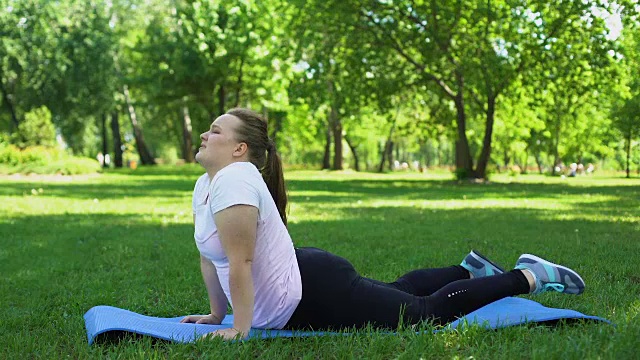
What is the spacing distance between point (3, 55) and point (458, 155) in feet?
95.7

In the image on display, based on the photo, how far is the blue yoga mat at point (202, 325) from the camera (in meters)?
3.57

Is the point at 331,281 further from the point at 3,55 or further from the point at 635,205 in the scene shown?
the point at 3,55

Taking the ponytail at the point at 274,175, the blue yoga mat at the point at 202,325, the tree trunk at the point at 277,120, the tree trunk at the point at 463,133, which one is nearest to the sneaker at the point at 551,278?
the blue yoga mat at the point at 202,325

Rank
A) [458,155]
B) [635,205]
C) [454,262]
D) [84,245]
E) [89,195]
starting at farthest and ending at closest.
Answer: [458,155] → [89,195] → [635,205] → [84,245] → [454,262]

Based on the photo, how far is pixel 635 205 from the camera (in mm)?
14219

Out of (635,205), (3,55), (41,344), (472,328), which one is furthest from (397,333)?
(3,55)

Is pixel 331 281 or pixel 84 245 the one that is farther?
pixel 84 245

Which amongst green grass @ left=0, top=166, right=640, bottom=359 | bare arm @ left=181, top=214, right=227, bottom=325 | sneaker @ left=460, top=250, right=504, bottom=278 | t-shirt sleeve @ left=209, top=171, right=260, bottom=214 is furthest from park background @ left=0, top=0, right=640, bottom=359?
t-shirt sleeve @ left=209, top=171, right=260, bottom=214

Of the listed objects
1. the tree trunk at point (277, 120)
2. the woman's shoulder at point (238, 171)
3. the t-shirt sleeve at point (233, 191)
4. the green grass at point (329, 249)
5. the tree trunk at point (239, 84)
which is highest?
the tree trunk at point (239, 84)

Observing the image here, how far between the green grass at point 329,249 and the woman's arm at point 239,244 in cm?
30

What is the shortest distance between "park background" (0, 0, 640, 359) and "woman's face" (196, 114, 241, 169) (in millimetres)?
1036

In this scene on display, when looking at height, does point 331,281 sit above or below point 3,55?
below

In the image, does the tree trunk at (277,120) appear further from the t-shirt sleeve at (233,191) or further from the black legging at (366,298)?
the t-shirt sleeve at (233,191)

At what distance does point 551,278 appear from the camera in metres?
3.76
